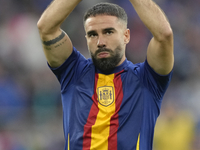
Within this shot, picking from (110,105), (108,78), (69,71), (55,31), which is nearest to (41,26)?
(55,31)

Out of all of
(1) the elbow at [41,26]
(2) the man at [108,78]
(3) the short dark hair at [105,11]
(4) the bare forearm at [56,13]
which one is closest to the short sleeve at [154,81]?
(2) the man at [108,78]

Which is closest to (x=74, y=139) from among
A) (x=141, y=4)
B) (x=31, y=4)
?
(x=141, y=4)

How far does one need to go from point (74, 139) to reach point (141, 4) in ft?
4.03

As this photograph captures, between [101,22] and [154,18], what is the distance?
1.62 feet

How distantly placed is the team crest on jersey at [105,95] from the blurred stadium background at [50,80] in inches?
125

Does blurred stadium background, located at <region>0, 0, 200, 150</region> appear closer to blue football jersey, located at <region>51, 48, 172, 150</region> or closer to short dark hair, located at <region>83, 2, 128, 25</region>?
blue football jersey, located at <region>51, 48, 172, 150</region>

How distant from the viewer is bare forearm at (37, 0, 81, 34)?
2.21 meters

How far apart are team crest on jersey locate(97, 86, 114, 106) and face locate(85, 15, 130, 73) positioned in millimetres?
189

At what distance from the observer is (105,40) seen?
7.85 feet

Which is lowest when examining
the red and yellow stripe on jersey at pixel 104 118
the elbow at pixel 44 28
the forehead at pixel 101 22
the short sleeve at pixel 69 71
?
the red and yellow stripe on jersey at pixel 104 118

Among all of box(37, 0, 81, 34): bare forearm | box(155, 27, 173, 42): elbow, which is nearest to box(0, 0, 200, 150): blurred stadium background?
box(37, 0, 81, 34): bare forearm

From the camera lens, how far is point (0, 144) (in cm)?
524

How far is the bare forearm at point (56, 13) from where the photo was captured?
2213mm

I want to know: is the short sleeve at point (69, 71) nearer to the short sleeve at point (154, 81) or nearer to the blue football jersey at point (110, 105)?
the blue football jersey at point (110, 105)
